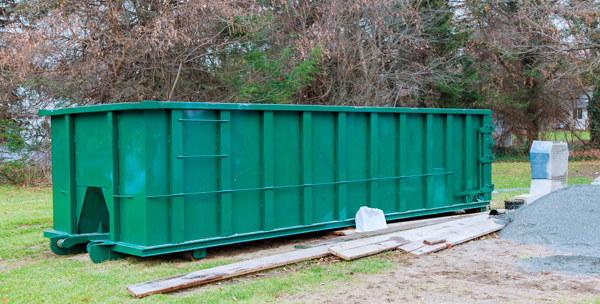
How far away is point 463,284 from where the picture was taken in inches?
234

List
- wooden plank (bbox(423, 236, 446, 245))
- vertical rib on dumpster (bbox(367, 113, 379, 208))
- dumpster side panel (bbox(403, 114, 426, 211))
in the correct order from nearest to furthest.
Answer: wooden plank (bbox(423, 236, 446, 245))
vertical rib on dumpster (bbox(367, 113, 379, 208))
dumpster side panel (bbox(403, 114, 426, 211))

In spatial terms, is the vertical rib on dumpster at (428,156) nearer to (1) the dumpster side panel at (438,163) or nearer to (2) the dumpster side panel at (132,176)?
(1) the dumpster side panel at (438,163)

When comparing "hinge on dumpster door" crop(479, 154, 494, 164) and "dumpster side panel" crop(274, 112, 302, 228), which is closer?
"dumpster side panel" crop(274, 112, 302, 228)

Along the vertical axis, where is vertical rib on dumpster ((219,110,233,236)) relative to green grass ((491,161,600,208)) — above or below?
above

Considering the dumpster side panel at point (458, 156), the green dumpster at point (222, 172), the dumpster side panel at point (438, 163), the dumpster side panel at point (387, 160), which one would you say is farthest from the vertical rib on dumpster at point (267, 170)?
the dumpster side panel at point (458, 156)

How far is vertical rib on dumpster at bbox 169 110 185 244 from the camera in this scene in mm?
6816

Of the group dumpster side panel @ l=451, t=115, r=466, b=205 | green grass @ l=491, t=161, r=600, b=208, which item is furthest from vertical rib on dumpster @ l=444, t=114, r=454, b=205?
green grass @ l=491, t=161, r=600, b=208

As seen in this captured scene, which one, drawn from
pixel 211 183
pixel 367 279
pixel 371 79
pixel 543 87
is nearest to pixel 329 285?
pixel 367 279

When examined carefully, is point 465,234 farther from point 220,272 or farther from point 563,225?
point 220,272

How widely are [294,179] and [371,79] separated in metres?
Result: 13.3

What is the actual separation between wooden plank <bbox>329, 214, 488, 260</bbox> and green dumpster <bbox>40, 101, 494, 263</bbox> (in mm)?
847

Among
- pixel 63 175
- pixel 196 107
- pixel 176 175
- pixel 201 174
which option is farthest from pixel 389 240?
pixel 63 175

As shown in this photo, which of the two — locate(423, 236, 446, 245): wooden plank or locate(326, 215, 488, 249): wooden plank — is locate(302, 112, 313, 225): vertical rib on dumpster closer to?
locate(326, 215, 488, 249): wooden plank

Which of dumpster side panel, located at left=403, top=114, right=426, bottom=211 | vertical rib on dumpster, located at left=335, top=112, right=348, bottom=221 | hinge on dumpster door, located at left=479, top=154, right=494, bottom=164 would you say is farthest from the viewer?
hinge on dumpster door, located at left=479, top=154, right=494, bottom=164
